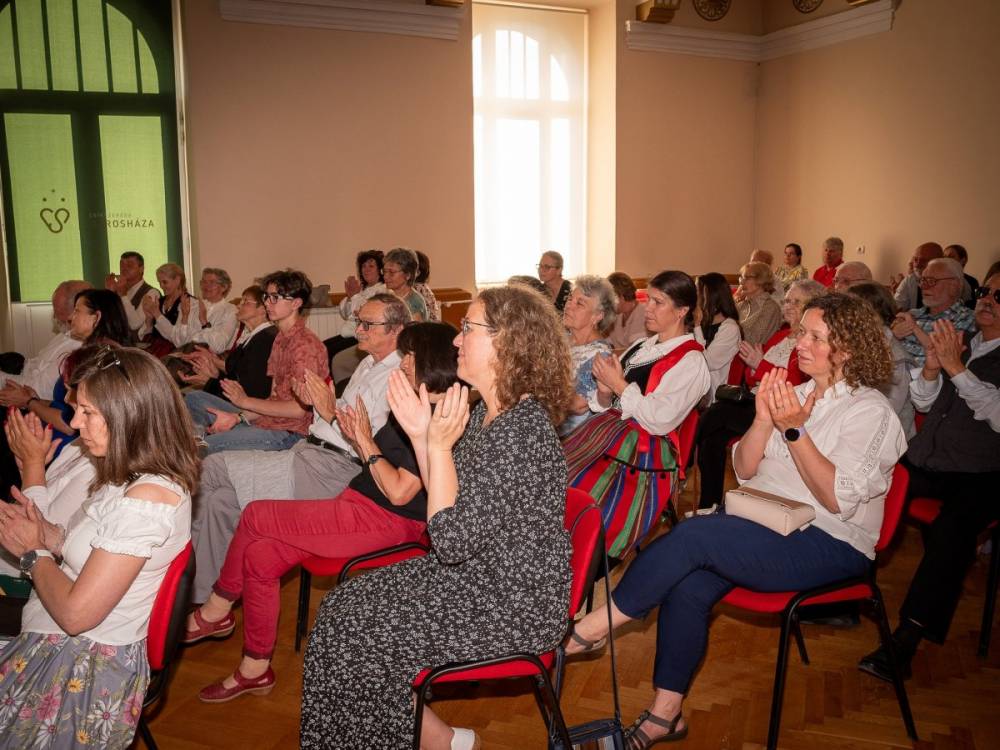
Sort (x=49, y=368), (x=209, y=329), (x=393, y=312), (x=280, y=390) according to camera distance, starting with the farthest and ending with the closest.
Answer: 1. (x=209, y=329)
2. (x=49, y=368)
3. (x=280, y=390)
4. (x=393, y=312)

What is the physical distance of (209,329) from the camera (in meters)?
6.21

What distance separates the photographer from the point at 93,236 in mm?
8383

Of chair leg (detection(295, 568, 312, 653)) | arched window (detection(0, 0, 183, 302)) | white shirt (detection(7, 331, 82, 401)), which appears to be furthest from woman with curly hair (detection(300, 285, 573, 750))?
arched window (detection(0, 0, 183, 302))

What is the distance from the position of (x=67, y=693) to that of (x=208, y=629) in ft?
4.10

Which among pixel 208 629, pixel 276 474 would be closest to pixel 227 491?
pixel 276 474

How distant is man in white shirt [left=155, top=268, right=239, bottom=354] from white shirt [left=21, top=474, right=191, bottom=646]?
14.1ft

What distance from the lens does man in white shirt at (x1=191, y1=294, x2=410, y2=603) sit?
3193 mm

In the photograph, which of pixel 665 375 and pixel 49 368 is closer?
pixel 665 375

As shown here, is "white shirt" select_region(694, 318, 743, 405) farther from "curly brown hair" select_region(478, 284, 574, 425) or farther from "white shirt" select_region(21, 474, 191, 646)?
"white shirt" select_region(21, 474, 191, 646)

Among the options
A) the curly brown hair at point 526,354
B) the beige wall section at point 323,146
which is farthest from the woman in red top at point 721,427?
the beige wall section at point 323,146

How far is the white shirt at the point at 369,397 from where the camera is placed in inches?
128

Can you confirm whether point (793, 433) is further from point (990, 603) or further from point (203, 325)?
point (203, 325)

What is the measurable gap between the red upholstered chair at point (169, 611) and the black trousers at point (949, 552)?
234 centimetres

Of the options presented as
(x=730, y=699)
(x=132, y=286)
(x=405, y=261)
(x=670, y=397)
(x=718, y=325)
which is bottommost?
(x=730, y=699)
